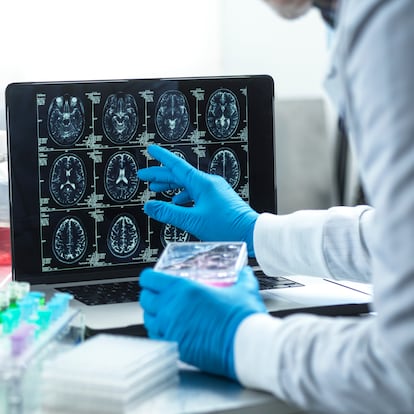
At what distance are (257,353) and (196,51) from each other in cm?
196

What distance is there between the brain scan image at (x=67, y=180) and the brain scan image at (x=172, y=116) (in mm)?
166

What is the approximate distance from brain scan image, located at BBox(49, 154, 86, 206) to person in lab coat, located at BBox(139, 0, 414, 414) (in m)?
0.45

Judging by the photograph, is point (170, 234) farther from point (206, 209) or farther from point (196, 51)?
point (196, 51)

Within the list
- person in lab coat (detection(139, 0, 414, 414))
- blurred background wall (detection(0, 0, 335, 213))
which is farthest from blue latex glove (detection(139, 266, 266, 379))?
blurred background wall (detection(0, 0, 335, 213))

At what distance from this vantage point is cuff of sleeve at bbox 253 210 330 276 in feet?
5.18

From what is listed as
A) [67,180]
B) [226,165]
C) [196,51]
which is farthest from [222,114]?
[196,51]

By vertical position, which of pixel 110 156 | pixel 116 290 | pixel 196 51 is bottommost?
pixel 116 290

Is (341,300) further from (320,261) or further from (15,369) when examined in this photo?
(15,369)

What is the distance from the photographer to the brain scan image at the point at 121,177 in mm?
1688

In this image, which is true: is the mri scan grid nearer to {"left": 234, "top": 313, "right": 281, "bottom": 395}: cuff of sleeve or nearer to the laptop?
the laptop

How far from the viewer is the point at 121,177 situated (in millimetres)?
1697

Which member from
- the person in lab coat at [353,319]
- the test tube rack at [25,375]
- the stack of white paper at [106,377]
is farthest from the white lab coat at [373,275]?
the test tube rack at [25,375]

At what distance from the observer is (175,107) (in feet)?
5.65

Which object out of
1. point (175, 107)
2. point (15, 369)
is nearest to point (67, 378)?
point (15, 369)
